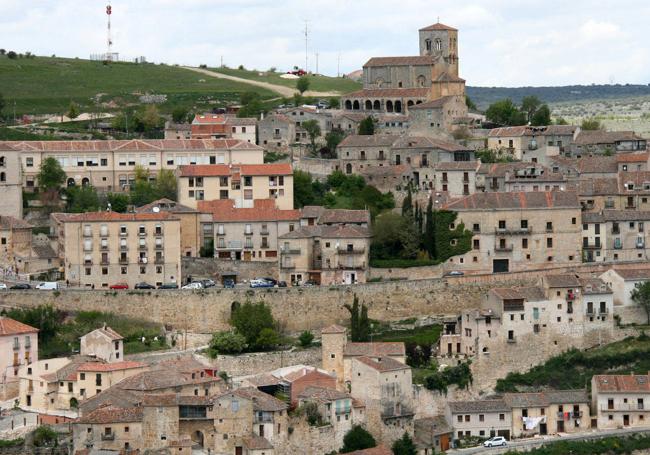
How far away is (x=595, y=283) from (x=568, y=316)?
1.92 metres

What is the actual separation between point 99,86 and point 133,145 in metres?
32.0

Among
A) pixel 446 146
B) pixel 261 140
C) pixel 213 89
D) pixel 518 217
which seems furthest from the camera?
pixel 213 89

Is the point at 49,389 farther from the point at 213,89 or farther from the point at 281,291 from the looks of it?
the point at 213,89

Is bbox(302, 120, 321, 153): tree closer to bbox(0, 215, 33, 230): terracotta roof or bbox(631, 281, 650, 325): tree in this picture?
bbox(0, 215, 33, 230): terracotta roof

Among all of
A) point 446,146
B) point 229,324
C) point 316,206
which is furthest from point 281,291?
point 446,146

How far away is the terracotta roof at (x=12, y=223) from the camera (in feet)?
271

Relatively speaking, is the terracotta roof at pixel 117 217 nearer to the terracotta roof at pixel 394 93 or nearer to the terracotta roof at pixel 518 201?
the terracotta roof at pixel 518 201

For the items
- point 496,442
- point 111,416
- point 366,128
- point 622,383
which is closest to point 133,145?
point 366,128

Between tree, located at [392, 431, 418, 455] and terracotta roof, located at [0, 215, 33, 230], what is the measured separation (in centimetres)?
2192

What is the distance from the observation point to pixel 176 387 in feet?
228

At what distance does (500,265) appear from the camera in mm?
81812


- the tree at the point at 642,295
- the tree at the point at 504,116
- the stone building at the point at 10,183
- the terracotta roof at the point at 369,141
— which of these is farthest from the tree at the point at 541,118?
the stone building at the point at 10,183

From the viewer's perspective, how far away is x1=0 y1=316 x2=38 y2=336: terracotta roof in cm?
7312

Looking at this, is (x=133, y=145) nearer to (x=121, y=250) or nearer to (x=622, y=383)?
(x=121, y=250)
